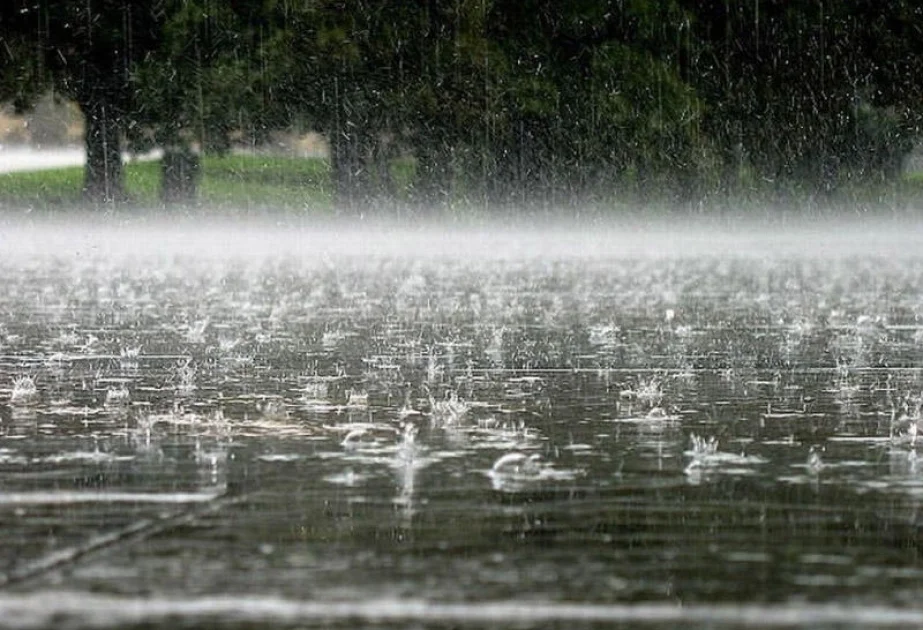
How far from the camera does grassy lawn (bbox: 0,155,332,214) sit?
54.3 metres

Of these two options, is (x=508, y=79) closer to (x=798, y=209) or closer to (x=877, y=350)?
(x=798, y=209)

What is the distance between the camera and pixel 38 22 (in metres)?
51.6

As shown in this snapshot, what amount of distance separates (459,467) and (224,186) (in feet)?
177

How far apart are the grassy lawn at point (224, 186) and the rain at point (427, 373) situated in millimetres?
2631

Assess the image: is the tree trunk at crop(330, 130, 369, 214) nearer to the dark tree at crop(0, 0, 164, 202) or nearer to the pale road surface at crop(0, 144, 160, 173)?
the dark tree at crop(0, 0, 164, 202)

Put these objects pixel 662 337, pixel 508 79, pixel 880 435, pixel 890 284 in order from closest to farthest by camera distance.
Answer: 1. pixel 880 435
2. pixel 662 337
3. pixel 890 284
4. pixel 508 79

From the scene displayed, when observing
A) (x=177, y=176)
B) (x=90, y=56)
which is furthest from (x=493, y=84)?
(x=90, y=56)

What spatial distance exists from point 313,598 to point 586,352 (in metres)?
8.38

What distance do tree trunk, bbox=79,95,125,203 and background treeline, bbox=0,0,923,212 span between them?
2.5 inches

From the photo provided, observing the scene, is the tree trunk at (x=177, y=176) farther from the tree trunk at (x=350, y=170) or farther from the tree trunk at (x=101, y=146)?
the tree trunk at (x=350, y=170)

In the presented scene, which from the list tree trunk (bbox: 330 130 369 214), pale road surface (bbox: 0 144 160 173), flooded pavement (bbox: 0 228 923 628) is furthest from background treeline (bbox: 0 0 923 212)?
flooded pavement (bbox: 0 228 923 628)

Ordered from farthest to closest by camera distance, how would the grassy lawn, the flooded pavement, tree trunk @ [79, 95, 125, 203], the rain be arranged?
the grassy lawn < tree trunk @ [79, 95, 125, 203] < the rain < the flooded pavement

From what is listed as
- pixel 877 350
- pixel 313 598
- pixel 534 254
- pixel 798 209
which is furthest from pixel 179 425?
pixel 798 209

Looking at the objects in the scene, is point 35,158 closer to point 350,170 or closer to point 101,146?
point 101,146
